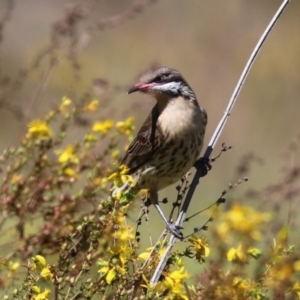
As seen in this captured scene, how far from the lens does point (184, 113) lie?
516cm

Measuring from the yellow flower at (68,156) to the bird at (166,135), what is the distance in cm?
59

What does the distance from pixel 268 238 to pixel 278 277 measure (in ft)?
1.52

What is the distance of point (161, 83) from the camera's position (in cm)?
508

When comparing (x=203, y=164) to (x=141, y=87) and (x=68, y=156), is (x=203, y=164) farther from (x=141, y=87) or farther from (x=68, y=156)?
(x=68, y=156)

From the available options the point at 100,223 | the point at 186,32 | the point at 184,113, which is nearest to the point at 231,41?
the point at 186,32

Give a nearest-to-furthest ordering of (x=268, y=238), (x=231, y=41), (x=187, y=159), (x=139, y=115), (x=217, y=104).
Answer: (x=268, y=238)
(x=187, y=159)
(x=139, y=115)
(x=217, y=104)
(x=231, y=41)

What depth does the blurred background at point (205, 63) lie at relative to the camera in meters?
10.5

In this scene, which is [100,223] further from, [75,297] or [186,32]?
[186,32]

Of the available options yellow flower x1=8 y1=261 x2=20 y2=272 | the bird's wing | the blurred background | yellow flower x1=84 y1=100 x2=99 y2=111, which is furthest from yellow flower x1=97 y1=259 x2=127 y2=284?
the blurred background

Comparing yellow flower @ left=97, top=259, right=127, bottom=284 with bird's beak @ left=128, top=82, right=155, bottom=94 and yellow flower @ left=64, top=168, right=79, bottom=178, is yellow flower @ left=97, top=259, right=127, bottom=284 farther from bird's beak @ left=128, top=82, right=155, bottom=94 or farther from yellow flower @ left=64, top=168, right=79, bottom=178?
bird's beak @ left=128, top=82, right=155, bottom=94

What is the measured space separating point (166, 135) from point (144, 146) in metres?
0.17

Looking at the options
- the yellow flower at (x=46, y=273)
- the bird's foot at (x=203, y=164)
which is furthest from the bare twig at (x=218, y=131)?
the yellow flower at (x=46, y=273)

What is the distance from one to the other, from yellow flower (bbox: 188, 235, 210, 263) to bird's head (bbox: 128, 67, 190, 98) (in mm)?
1653

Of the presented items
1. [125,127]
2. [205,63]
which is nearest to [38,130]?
[125,127]
